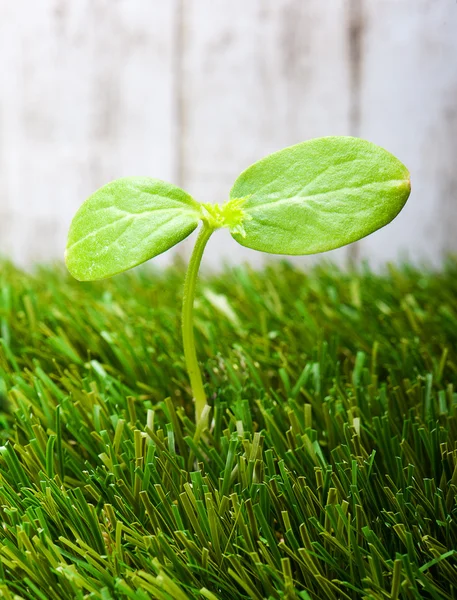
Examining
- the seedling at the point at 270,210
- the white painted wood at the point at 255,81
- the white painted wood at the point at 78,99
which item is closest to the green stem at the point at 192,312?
the seedling at the point at 270,210

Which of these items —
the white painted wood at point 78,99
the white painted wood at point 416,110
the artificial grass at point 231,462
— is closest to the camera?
the artificial grass at point 231,462

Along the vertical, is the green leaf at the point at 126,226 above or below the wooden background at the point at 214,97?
below

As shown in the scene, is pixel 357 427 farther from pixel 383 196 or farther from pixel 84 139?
pixel 84 139

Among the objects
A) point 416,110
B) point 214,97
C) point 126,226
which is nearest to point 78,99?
point 214,97

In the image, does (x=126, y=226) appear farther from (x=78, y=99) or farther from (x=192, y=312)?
(x=78, y=99)

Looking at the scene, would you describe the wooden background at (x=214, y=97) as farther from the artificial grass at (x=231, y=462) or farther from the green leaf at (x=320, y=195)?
the green leaf at (x=320, y=195)

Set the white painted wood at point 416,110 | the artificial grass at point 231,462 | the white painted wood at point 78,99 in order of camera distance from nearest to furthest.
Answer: the artificial grass at point 231,462
the white painted wood at point 416,110
the white painted wood at point 78,99

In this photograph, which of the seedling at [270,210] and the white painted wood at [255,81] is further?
the white painted wood at [255,81]
